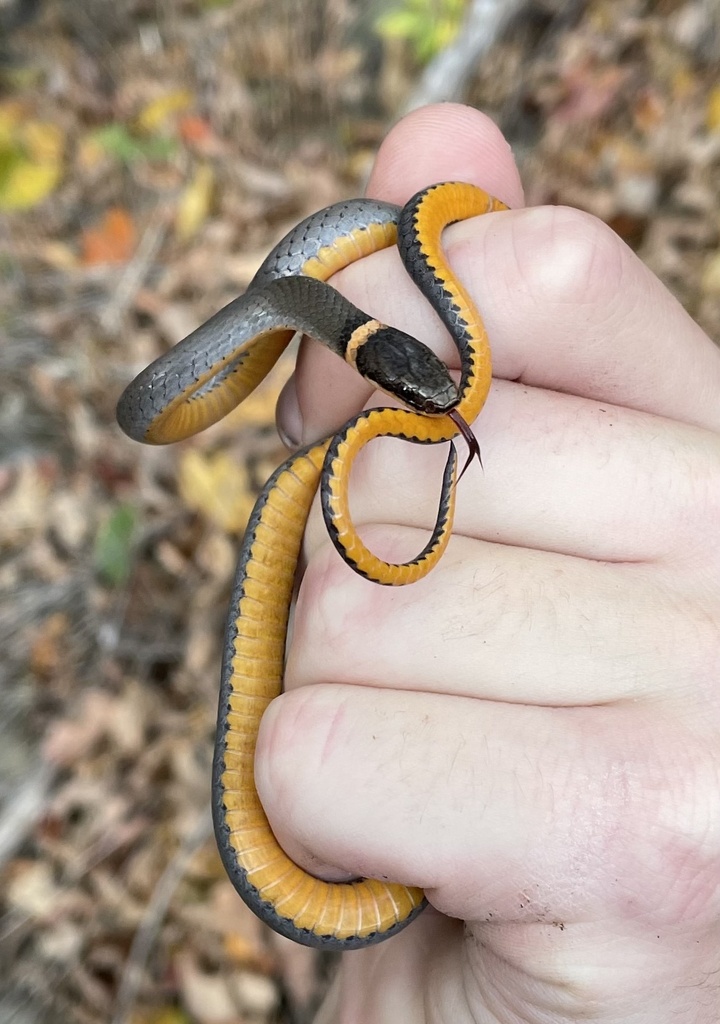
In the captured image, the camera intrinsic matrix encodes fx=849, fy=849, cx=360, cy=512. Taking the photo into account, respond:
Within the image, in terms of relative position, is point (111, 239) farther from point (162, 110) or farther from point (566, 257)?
point (566, 257)

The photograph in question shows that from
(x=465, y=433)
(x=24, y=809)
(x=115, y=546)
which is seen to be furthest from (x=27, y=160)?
(x=465, y=433)

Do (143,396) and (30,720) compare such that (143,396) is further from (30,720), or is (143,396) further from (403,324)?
(30,720)

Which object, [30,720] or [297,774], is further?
[30,720]

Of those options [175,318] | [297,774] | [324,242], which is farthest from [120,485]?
[297,774]

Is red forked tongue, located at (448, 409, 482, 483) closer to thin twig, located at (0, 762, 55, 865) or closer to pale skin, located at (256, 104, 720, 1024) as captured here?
pale skin, located at (256, 104, 720, 1024)

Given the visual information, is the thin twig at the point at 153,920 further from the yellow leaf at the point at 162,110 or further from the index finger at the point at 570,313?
the yellow leaf at the point at 162,110

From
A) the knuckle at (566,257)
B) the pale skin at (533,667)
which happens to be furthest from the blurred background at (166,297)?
the knuckle at (566,257)

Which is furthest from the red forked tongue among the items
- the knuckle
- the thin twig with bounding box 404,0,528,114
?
the thin twig with bounding box 404,0,528,114
